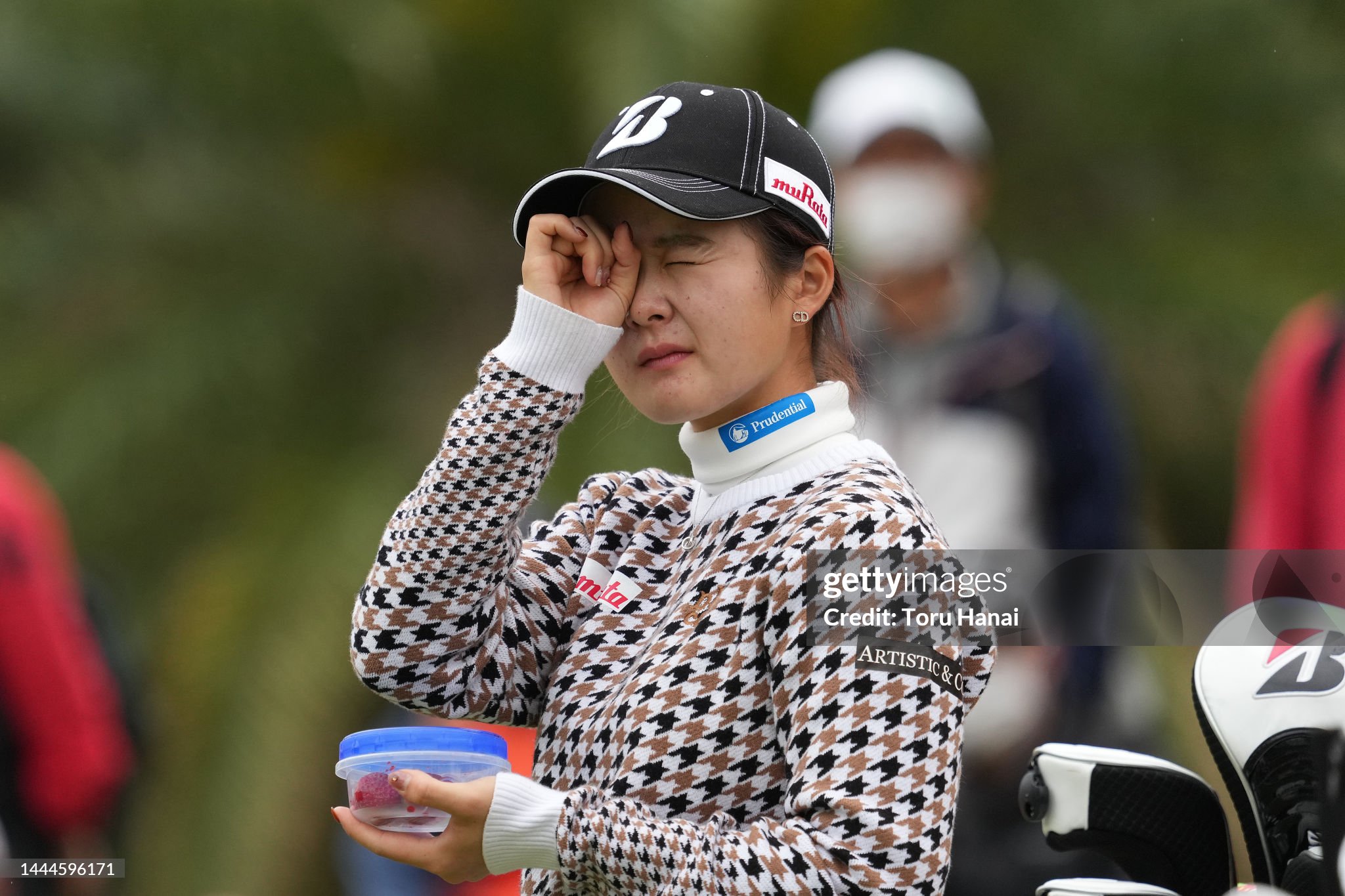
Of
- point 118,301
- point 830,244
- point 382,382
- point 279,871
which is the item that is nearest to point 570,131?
point 382,382

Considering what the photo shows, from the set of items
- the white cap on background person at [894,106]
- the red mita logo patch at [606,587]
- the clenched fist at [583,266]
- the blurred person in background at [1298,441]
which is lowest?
the red mita logo patch at [606,587]

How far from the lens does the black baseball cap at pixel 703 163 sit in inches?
53.4

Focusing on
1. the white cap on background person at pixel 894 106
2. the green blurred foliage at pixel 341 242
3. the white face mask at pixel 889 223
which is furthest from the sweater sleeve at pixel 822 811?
the green blurred foliage at pixel 341 242

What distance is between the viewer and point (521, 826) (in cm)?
117

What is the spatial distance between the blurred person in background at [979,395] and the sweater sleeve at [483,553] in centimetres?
130

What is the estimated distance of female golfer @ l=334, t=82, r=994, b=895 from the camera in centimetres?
113

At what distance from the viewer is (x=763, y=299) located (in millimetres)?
1401

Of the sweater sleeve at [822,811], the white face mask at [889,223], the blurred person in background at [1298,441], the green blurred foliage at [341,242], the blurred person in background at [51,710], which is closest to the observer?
the sweater sleeve at [822,811]

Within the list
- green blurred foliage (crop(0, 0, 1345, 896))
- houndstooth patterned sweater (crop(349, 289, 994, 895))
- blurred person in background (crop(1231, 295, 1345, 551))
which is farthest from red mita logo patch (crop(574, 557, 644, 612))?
green blurred foliage (crop(0, 0, 1345, 896))

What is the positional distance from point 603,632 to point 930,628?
33cm

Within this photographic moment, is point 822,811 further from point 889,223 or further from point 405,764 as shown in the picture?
point 889,223

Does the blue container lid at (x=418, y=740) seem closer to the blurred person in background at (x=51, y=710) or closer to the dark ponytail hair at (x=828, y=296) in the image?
the dark ponytail hair at (x=828, y=296)

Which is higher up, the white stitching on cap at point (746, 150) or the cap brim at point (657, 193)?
the white stitching on cap at point (746, 150)

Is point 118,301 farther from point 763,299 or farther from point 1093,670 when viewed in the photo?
point 763,299
